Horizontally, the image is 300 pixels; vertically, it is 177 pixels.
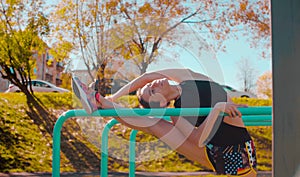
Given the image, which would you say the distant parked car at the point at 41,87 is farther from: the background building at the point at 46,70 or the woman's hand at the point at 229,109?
the woman's hand at the point at 229,109

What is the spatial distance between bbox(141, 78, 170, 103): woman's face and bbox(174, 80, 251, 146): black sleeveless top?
101 millimetres

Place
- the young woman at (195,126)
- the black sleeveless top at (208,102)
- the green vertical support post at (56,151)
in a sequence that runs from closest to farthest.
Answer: the green vertical support post at (56,151), the young woman at (195,126), the black sleeveless top at (208,102)

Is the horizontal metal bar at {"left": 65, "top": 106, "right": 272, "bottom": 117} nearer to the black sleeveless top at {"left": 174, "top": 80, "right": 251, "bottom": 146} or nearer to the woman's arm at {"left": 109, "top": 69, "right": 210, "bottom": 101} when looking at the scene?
the woman's arm at {"left": 109, "top": 69, "right": 210, "bottom": 101}

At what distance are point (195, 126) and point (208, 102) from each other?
149 millimetres

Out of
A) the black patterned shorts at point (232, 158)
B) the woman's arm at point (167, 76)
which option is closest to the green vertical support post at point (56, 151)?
the woman's arm at point (167, 76)

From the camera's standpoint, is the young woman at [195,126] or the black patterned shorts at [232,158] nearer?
the young woman at [195,126]

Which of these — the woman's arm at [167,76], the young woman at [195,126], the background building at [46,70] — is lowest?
the young woman at [195,126]

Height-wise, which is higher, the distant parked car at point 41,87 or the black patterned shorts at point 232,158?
the distant parked car at point 41,87

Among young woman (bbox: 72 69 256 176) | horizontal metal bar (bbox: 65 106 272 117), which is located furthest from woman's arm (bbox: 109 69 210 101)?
horizontal metal bar (bbox: 65 106 272 117)

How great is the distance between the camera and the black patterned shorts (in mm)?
2119

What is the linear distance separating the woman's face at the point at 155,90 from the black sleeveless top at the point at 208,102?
4.0 inches

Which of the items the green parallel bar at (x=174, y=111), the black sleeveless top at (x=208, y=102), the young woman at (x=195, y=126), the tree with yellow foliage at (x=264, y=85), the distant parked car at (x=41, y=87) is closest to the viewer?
the green parallel bar at (x=174, y=111)

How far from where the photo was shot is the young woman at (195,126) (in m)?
2.01

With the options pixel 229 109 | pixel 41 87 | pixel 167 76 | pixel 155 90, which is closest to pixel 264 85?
pixel 41 87
